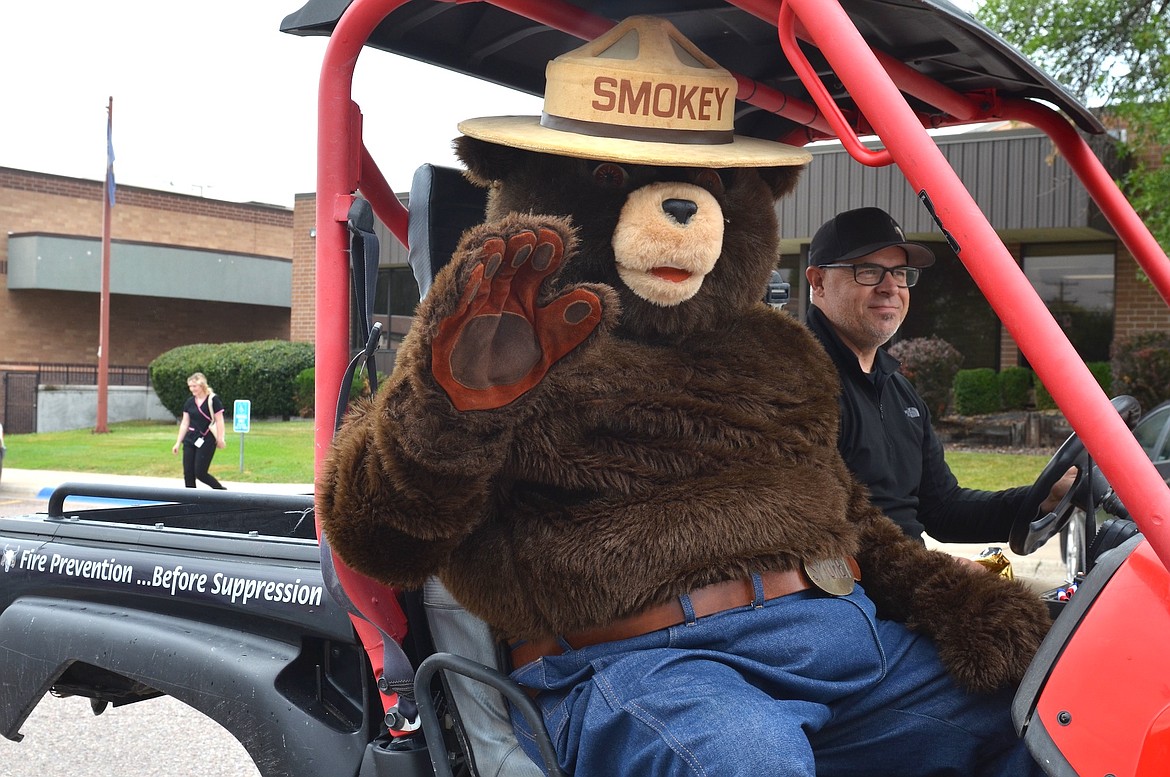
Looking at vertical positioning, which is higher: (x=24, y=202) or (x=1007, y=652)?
(x=24, y=202)

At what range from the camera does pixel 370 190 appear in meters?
2.31

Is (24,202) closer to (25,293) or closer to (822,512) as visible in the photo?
(25,293)

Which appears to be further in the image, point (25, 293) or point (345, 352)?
point (25, 293)

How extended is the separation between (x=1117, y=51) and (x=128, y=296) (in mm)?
26084

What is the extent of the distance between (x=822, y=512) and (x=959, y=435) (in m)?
13.4

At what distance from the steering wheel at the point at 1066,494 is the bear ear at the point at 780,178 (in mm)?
800

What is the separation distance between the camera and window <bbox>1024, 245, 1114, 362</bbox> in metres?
16.1

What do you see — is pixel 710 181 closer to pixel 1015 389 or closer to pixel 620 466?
pixel 620 466

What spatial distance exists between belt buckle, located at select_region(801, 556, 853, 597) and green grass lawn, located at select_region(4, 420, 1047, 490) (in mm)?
8477

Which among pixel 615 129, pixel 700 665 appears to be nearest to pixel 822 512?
pixel 700 665

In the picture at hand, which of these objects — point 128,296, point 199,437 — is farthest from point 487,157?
point 128,296

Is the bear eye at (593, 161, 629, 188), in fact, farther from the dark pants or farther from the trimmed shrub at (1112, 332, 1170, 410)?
the trimmed shrub at (1112, 332, 1170, 410)

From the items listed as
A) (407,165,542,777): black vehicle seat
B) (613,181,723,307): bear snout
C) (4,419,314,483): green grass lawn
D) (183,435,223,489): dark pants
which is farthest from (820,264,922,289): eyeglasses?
(4,419,314,483): green grass lawn

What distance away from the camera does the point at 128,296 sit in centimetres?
3008
